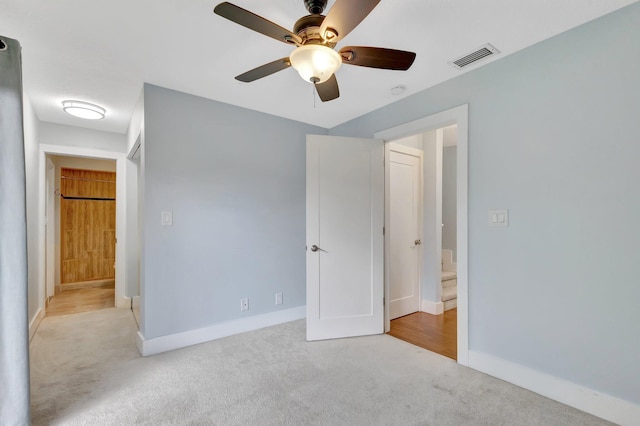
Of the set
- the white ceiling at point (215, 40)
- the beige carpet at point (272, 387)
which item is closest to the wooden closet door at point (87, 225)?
the beige carpet at point (272, 387)

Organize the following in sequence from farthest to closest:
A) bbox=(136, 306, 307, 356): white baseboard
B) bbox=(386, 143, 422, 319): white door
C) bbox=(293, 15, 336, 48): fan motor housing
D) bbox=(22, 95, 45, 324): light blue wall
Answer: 1. bbox=(386, 143, 422, 319): white door
2. bbox=(22, 95, 45, 324): light blue wall
3. bbox=(136, 306, 307, 356): white baseboard
4. bbox=(293, 15, 336, 48): fan motor housing

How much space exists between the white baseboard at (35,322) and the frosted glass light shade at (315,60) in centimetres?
384

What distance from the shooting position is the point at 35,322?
330 centimetres

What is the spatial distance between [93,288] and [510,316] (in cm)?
643

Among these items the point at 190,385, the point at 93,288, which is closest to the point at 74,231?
the point at 93,288

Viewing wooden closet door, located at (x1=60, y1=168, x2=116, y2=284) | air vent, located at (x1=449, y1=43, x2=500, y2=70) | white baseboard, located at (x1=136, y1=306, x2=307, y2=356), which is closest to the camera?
air vent, located at (x1=449, y1=43, x2=500, y2=70)

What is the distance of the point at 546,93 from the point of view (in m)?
2.07

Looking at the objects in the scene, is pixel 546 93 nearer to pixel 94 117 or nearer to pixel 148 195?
pixel 148 195

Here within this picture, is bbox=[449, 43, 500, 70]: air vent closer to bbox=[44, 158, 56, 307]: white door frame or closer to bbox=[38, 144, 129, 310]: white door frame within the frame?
bbox=[38, 144, 129, 310]: white door frame

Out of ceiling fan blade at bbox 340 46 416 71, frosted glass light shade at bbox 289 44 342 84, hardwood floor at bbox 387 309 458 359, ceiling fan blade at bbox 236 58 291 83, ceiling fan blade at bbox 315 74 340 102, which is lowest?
hardwood floor at bbox 387 309 458 359

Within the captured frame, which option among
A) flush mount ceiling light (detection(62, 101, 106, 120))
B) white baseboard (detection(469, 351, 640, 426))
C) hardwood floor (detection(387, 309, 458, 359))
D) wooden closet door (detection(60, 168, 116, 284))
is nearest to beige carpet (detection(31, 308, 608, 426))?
white baseboard (detection(469, 351, 640, 426))

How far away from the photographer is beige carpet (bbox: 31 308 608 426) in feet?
6.01

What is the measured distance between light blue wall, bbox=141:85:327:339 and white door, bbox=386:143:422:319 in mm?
1127

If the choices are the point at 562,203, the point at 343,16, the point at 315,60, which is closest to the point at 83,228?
the point at 315,60
